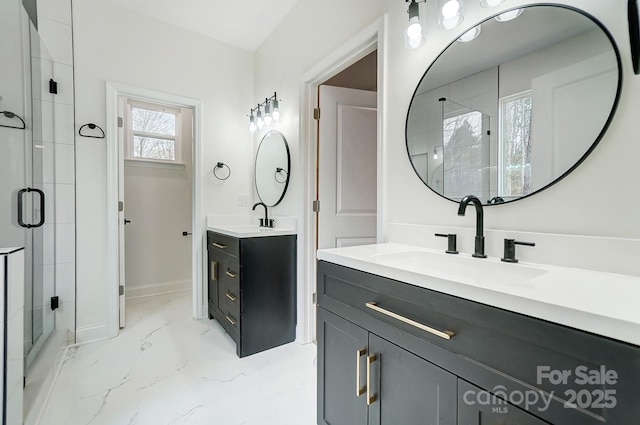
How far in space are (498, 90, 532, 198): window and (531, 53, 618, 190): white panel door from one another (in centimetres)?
2

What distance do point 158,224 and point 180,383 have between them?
2.16 metres

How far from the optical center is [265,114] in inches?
98.7

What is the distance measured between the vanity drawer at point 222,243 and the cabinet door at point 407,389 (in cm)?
133

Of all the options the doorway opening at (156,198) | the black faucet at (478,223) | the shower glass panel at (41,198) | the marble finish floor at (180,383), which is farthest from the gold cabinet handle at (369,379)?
the doorway opening at (156,198)

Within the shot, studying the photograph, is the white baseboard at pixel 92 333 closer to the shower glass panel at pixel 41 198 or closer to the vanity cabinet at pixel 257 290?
the shower glass panel at pixel 41 198

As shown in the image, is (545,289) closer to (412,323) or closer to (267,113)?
(412,323)

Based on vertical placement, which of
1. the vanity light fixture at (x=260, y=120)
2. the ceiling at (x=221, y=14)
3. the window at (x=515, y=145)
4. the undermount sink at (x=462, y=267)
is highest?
the ceiling at (x=221, y=14)

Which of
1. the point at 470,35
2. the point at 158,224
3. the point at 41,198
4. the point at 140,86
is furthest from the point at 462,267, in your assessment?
the point at 158,224

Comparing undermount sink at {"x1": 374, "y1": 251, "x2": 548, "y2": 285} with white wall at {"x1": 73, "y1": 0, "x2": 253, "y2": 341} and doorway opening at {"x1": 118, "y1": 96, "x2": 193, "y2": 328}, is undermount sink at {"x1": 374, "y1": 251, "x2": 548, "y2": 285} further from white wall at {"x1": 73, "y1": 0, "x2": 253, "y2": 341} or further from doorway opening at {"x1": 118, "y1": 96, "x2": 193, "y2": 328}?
doorway opening at {"x1": 118, "y1": 96, "x2": 193, "y2": 328}

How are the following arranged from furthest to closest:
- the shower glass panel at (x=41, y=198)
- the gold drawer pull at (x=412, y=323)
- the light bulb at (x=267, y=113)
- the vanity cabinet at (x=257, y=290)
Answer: the light bulb at (x=267, y=113), the vanity cabinet at (x=257, y=290), the shower glass panel at (x=41, y=198), the gold drawer pull at (x=412, y=323)


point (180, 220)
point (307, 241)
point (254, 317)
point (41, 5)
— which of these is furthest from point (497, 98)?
point (180, 220)

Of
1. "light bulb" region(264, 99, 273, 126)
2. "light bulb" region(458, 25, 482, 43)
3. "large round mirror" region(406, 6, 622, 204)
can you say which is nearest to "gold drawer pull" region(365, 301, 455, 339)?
"large round mirror" region(406, 6, 622, 204)

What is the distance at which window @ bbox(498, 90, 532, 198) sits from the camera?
3.11 ft

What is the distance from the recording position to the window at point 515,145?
3.11 feet
